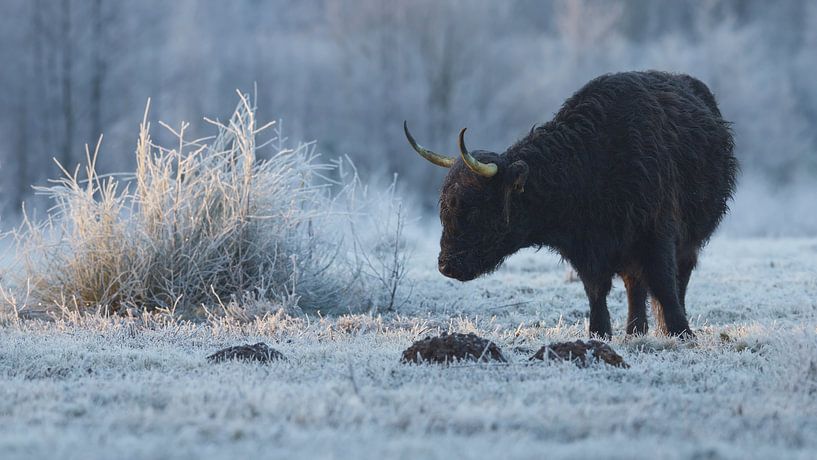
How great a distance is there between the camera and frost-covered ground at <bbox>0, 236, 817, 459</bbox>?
347 centimetres

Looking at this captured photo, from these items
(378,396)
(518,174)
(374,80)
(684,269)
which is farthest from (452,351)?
(374,80)

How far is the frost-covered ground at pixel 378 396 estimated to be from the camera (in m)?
3.47

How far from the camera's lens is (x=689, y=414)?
4.09 m

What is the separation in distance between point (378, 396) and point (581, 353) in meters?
1.41

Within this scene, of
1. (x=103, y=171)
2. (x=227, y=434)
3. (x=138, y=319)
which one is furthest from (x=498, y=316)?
(x=103, y=171)

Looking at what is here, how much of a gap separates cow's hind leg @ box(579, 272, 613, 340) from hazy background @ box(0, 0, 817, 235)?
14846 millimetres

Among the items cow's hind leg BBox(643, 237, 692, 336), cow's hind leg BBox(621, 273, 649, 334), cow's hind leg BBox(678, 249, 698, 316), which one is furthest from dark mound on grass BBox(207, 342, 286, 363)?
cow's hind leg BBox(678, 249, 698, 316)

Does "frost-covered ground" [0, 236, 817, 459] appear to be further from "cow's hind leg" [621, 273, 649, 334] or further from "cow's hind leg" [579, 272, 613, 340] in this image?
"cow's hind leg" [621, 273, 649, 334]

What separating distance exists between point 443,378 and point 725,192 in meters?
3.64

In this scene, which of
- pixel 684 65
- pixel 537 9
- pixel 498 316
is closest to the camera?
pixel 498 316

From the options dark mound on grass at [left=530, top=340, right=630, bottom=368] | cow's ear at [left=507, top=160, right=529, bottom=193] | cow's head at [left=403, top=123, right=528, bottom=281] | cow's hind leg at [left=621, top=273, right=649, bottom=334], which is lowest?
cow's hind leg at [left=621, top=273, right=649, bottom=334]

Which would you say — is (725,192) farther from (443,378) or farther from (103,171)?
(103,171)

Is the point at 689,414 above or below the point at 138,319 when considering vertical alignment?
above

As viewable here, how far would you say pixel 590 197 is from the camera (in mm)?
6500
